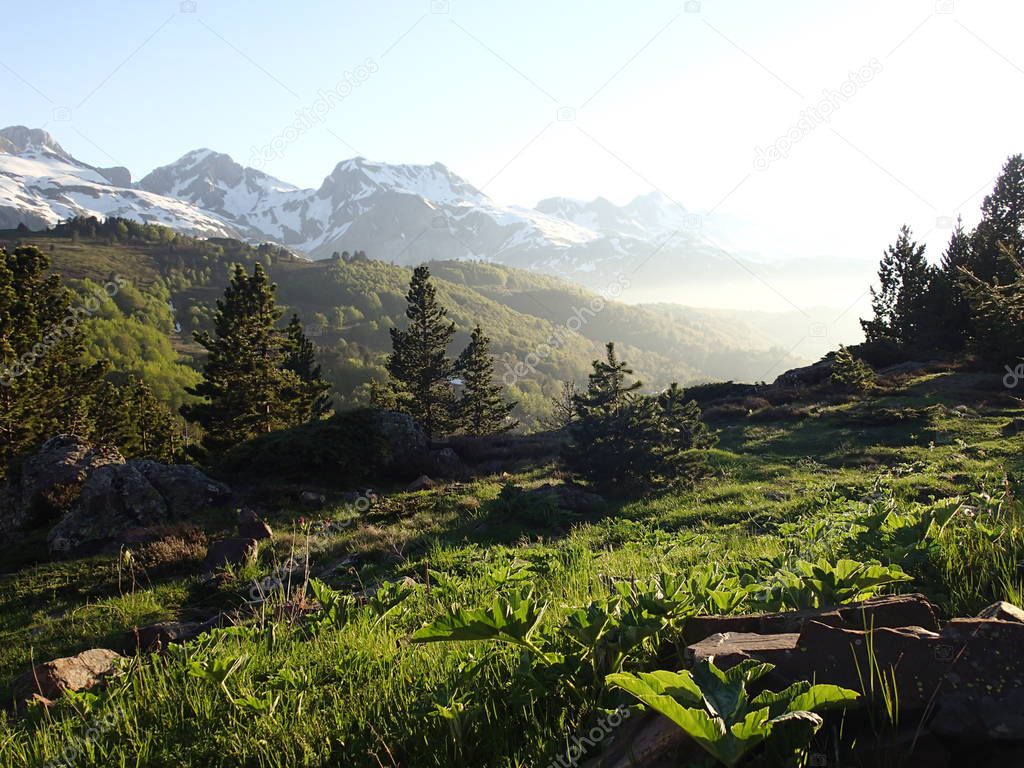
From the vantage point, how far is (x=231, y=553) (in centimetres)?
1219

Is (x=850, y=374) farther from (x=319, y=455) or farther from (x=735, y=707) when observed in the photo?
(x=735, y=707)

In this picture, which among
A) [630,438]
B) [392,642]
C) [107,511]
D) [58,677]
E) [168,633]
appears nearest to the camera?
[392,642]

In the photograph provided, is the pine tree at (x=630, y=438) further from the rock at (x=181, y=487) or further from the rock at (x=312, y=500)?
the rock at (x=181, y=487)

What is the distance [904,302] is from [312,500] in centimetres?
4991

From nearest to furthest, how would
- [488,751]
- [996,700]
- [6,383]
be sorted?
[996,700], [488,751], [6,383]

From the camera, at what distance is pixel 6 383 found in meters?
29.5

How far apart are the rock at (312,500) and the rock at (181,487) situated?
2412 millimetres

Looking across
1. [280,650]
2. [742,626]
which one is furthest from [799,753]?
[280,650]

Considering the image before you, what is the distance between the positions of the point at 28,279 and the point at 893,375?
170 ft

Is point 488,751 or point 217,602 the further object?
point 217,602

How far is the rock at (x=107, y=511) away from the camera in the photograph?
14461 mm

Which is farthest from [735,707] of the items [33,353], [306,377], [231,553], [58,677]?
[306,377]

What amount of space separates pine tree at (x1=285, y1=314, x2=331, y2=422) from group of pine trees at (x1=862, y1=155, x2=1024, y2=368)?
4650 centimetres

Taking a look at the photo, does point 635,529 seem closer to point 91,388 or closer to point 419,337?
point 419,337
